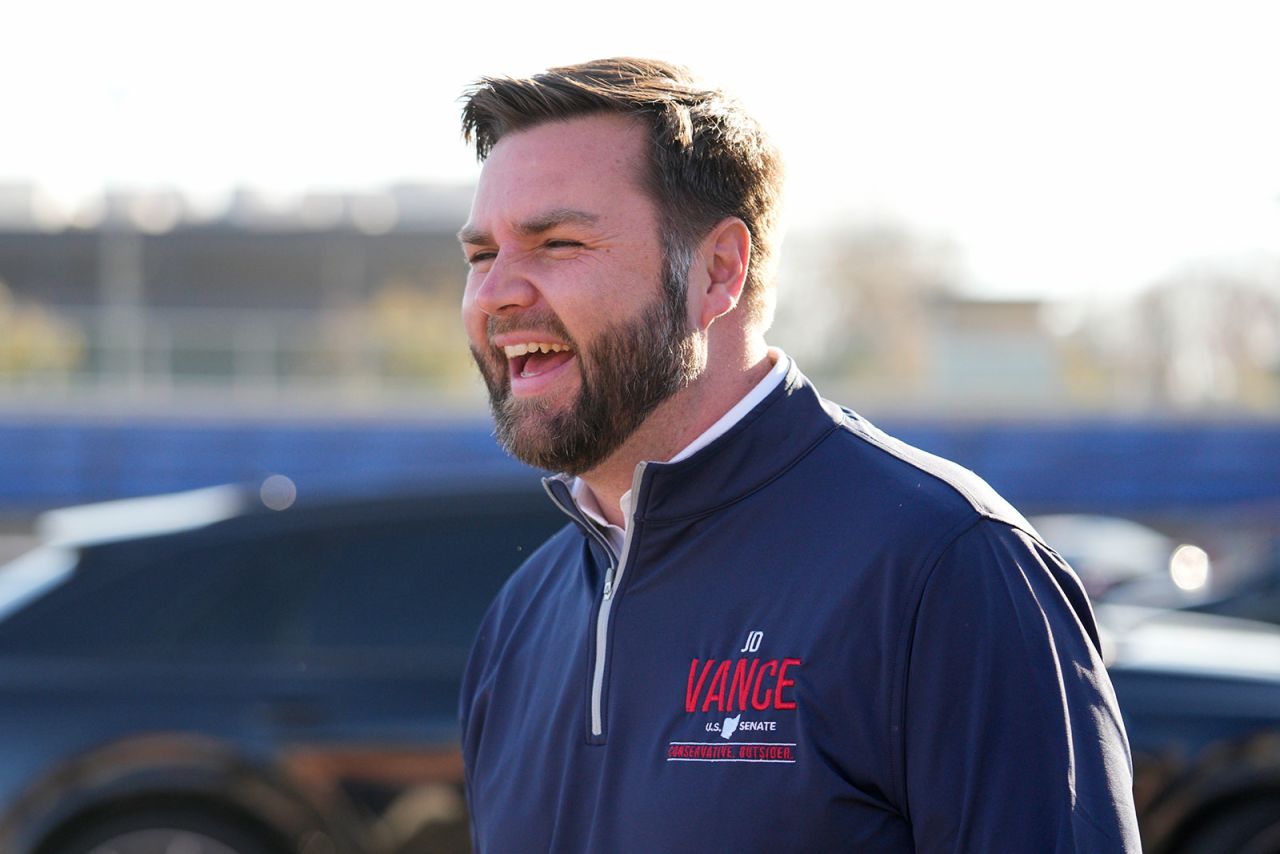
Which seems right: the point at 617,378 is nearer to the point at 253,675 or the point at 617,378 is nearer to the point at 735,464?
the point at 735,464

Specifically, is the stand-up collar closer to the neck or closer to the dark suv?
the neck

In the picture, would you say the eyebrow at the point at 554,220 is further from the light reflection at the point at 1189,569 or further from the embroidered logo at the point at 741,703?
the light reflection at the point at 1189,569

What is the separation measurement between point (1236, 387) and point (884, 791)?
99.1 feet

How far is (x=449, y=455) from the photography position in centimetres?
2681

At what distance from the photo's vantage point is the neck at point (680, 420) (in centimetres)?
203

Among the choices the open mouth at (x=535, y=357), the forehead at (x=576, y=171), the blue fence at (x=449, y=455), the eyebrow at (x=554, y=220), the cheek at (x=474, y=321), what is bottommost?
the blue fence at (x=449, y=455)

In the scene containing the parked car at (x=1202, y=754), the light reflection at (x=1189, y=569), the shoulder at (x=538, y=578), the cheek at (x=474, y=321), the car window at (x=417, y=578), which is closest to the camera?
the cheek at (x=474, y=321)

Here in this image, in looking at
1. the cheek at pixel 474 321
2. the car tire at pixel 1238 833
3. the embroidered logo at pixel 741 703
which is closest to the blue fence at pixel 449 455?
the car tire at pixel 1238 833

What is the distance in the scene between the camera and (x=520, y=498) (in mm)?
5285

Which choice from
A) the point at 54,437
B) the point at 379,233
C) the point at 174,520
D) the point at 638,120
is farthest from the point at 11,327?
the point at 638,120

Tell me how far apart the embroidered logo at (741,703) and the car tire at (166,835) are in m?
3.39

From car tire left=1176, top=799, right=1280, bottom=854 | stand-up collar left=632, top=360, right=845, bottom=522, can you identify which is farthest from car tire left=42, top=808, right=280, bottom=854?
stand-up collar left=632, top=360, right=845, bottom=522

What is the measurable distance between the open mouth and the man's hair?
198 mm

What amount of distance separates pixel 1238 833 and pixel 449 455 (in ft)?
74.4
